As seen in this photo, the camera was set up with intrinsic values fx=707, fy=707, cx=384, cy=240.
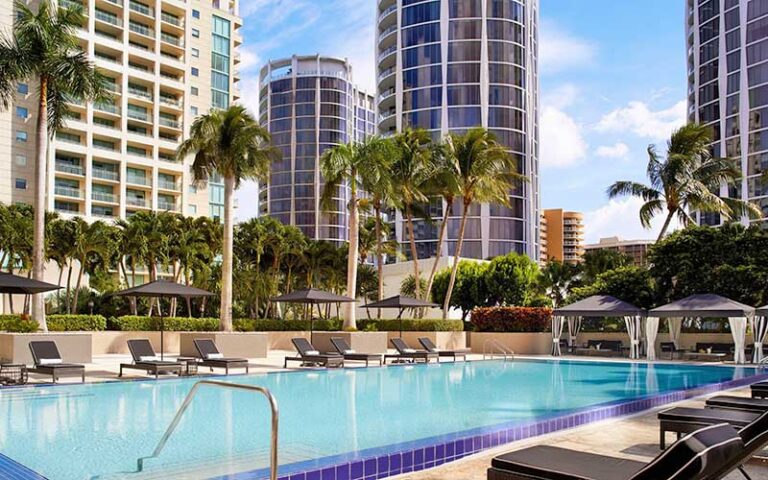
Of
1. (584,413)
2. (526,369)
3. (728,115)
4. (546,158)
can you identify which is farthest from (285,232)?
(728,115)

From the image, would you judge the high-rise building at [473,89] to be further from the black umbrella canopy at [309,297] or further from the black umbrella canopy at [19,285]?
the black umbrella canopy at [19,285]

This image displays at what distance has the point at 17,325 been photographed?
2086 centimetres

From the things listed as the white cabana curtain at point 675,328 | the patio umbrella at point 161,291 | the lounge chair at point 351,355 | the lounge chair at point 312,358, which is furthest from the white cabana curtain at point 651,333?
the patio umbrella at point 161,291

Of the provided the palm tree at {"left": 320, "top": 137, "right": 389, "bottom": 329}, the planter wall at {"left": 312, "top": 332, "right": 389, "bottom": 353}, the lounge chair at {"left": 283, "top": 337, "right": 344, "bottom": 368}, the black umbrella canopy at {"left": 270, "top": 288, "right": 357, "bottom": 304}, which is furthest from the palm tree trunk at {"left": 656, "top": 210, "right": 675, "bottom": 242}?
the lounge chair at {"left": 283, "top": 337, "right": 344, "bottom": 368}

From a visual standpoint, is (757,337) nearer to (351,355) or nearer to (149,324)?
(351,355)

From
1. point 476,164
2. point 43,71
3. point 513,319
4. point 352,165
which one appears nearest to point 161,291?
point 43,71

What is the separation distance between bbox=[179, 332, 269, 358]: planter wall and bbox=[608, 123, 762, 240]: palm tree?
18.9m

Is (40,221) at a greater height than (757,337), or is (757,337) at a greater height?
(40,221)

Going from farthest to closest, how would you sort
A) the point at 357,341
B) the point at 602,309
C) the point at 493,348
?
1. the point at 493,348
2. the point at 602,309
3. the point at 357,341

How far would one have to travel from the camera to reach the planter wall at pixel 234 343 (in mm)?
22562

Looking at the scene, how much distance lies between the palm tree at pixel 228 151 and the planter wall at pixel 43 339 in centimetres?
635

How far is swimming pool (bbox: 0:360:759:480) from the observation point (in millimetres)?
7320

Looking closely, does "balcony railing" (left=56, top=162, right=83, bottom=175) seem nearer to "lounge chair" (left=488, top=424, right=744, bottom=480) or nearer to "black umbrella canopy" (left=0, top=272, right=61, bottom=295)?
"black umbrella canopy" (left=0, top=272, right=61, bottom=295)

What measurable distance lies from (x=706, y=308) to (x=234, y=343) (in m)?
15.5
